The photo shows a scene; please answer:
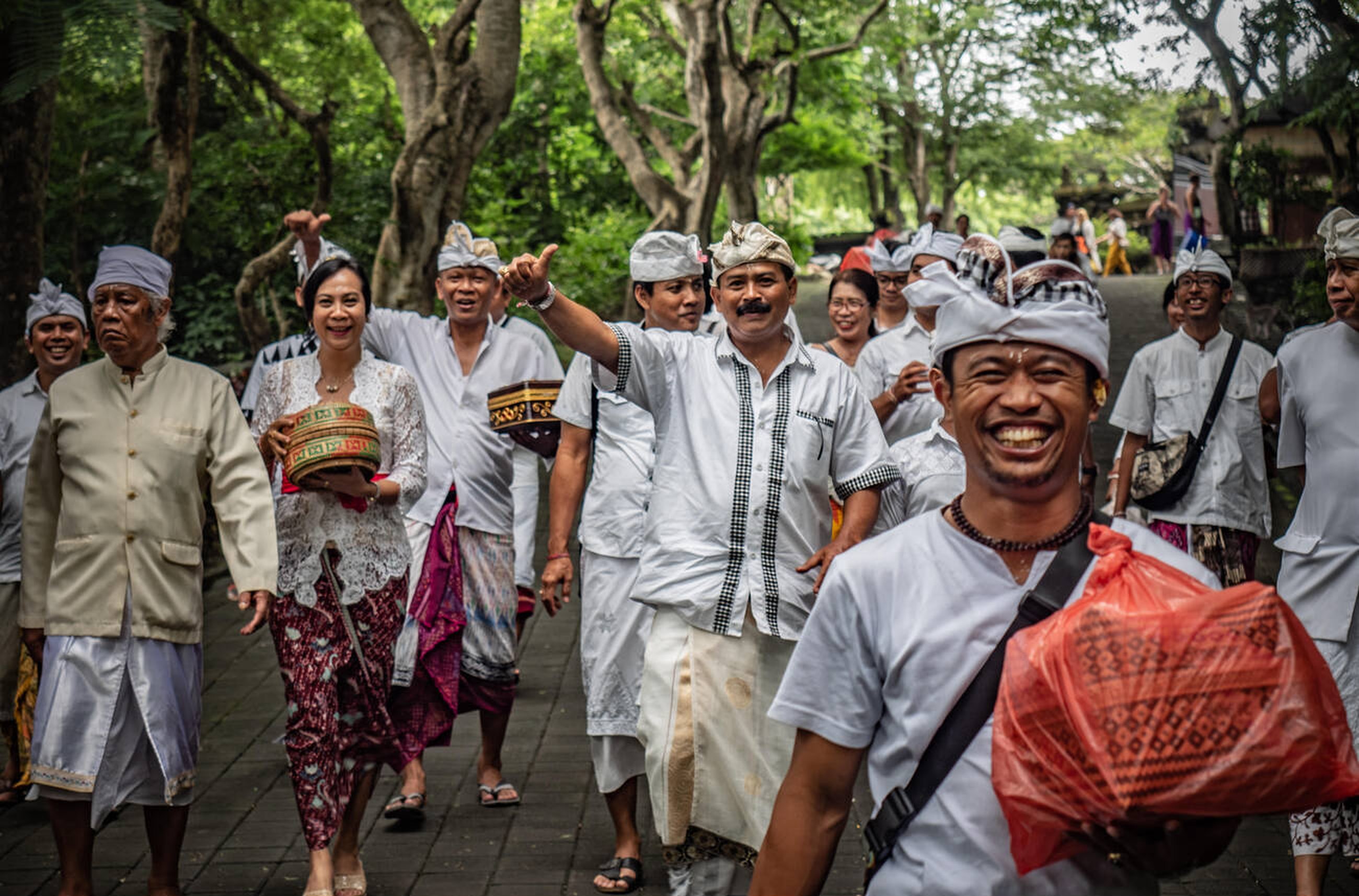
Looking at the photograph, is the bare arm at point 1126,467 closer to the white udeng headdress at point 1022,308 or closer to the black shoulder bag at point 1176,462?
the black shoulder bag at point 1176,462

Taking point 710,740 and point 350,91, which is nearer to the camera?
point 710,740

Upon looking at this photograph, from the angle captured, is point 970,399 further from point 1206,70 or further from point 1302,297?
point 1302,297

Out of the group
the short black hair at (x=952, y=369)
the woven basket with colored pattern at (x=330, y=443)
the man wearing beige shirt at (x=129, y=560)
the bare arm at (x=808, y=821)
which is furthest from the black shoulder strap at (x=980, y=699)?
the woven basket with colored pattern at (x=330, y=443)

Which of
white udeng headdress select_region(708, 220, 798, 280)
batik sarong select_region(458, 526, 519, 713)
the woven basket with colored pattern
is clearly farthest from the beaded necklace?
batik sarong select_region(458, 526, 519, 713)

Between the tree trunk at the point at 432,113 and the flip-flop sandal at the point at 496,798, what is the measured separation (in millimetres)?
6042

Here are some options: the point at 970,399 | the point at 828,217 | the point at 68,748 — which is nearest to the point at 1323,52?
the point at 970,399

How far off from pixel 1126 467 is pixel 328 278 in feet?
13.3

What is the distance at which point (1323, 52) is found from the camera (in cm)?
762

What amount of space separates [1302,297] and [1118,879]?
36.3 feet

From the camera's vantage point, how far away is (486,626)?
7211 millimetres

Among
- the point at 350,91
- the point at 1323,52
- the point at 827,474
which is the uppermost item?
the point at 350,91

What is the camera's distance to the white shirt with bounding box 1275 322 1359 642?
18.7 feet

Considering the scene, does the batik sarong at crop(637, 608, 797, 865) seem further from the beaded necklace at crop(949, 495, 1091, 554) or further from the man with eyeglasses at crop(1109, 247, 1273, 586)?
the man with eyeglasses at crop(1109, 247, 1273, 586)

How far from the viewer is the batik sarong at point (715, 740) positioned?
4.85 meters
